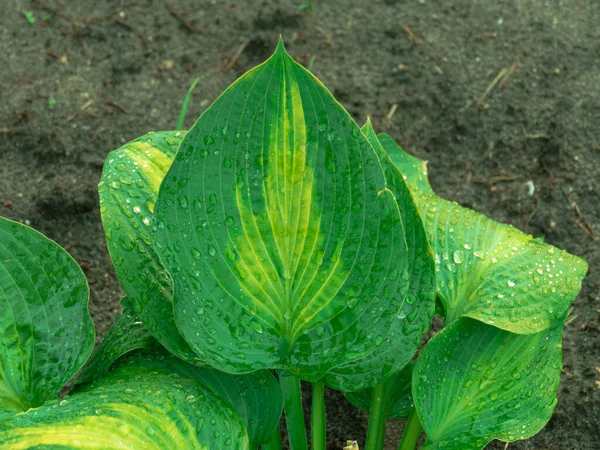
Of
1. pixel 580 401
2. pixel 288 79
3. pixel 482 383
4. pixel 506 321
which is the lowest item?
pixel 580 401

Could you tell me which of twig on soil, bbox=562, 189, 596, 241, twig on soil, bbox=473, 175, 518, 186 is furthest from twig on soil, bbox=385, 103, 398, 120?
twig on soil, bbox=562, 189, 596, 241

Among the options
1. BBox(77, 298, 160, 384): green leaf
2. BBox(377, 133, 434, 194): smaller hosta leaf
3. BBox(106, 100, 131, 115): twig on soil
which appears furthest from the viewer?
BBox(106, 100, 131, 115): twig on soil

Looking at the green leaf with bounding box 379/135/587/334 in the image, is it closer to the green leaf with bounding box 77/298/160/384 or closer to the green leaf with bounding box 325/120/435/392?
the green leaf with bounding box 325/120/435/392

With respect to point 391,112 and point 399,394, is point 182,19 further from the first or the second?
point 399,394

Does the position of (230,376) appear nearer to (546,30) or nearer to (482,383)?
(482,383)

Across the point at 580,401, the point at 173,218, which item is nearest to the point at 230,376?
the point at 173,218

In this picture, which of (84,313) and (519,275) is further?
(519,275)

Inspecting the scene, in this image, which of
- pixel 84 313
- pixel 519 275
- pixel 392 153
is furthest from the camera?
pixel 392 153
